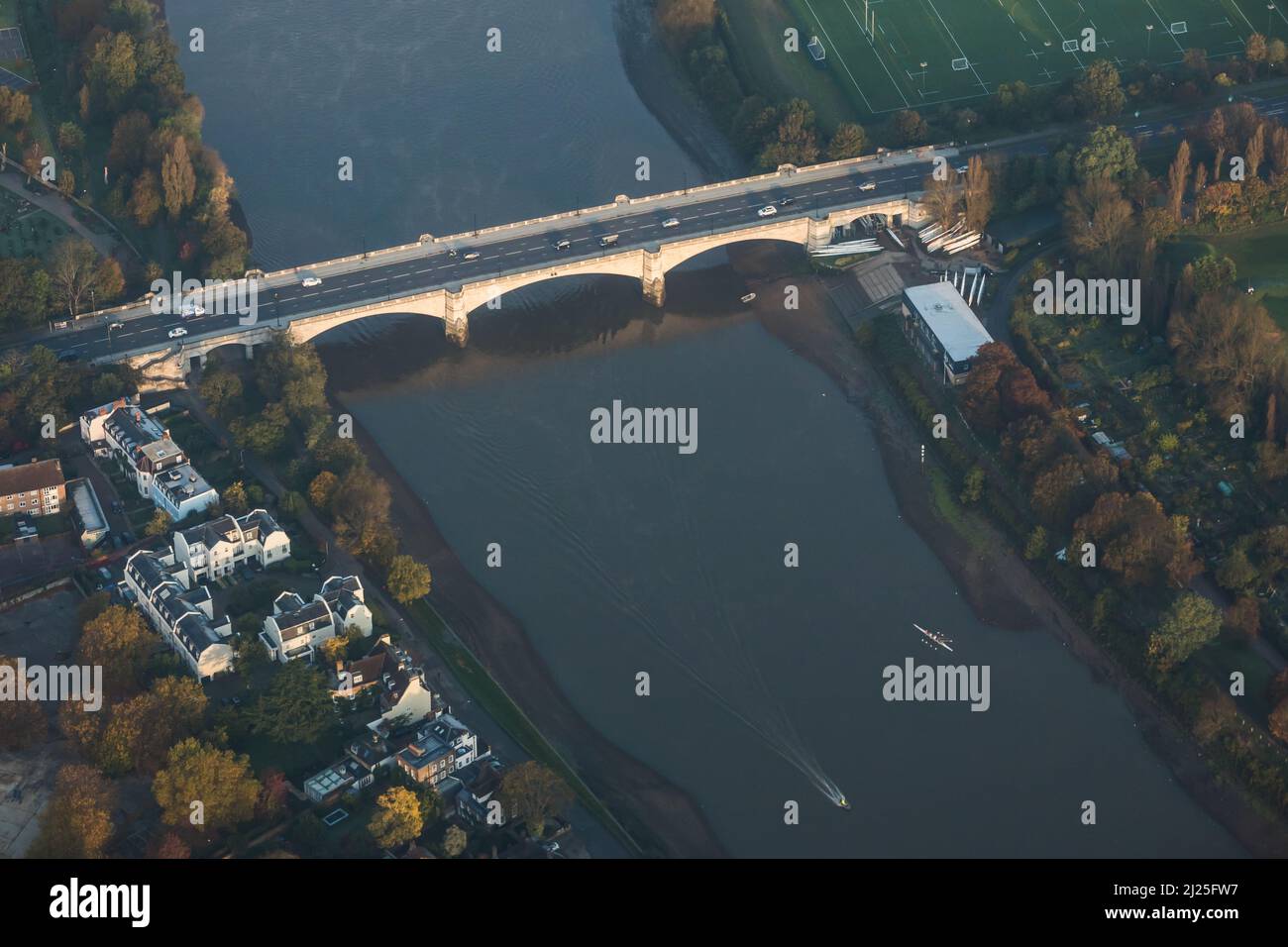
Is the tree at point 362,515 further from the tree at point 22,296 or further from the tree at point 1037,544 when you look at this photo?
the tree at point 1037,544

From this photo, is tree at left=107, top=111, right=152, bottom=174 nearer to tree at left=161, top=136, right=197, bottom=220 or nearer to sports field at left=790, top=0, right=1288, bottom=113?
tree at left=161, top=136, right=197, bottom=220

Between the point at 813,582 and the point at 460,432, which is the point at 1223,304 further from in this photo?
the point at 460,432

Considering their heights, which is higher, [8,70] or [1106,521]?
[8,70]

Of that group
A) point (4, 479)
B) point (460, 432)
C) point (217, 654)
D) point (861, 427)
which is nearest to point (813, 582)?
point (861, 427)

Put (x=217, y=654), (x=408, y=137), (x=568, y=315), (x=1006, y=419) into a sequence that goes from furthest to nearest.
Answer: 1. (x=408, y=137)
2. (x=568, y=315)
3. (x=1006, y=419)
4. (x=217, y=654)

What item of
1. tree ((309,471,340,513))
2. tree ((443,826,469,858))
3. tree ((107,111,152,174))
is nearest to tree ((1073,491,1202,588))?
tree ((443,826,469,858))

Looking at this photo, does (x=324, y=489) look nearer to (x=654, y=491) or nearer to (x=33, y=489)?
(x=33, y=489)

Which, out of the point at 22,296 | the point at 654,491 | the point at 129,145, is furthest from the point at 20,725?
the point at 129,145
